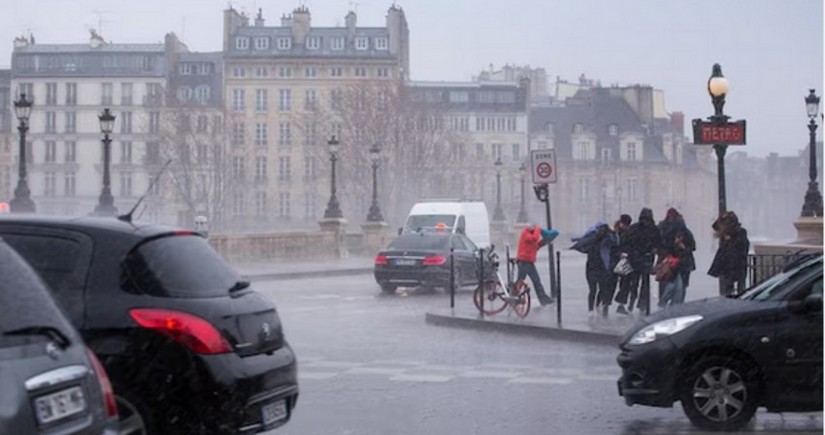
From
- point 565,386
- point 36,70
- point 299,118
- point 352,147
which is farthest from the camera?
point 299,118

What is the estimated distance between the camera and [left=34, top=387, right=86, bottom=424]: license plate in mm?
5023

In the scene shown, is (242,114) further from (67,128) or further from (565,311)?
(565,311)

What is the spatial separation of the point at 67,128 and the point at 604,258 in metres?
73.7

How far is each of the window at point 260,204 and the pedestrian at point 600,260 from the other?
83310 millimetres

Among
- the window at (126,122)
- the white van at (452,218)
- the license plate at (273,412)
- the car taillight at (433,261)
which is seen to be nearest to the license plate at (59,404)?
the license plate at (273,412)

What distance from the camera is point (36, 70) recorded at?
3716 inches

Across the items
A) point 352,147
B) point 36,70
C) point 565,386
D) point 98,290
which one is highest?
point 36,70

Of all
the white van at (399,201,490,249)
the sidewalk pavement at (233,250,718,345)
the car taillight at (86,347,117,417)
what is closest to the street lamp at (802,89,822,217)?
the sidewalk pavement at (233,250,718,345)

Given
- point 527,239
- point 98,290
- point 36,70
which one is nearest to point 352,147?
point 36,70

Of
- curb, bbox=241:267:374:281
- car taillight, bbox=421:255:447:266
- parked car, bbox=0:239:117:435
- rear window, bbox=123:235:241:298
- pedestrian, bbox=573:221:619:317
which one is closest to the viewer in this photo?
parked car, bbox=0:239:117:435

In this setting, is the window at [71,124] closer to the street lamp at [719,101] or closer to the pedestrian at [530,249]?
the pedestrian at [530,249]

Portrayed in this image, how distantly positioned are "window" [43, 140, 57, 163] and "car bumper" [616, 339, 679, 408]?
270 ft

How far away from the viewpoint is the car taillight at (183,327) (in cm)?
783

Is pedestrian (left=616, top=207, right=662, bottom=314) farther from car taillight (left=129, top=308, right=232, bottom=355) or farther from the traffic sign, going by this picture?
car taillight (left=129, top=308, right=232, bottom=355)
